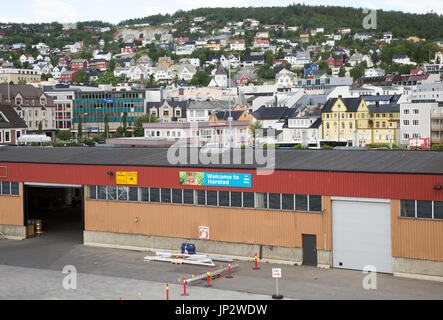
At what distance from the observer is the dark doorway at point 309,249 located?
30375 millimetres

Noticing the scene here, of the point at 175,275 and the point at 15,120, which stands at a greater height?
the point at 15,120

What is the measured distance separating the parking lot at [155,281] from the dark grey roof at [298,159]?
4766 millimetres

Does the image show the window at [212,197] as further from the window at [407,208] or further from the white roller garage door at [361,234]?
the window at [407,208]

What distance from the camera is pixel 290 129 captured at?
363 ft

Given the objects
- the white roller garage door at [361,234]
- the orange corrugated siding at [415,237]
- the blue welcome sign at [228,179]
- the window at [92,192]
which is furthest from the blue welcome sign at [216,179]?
the orange corrugated siding at [415,237]

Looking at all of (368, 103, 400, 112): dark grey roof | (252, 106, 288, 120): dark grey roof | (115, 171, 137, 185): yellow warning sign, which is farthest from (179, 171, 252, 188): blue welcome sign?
(252, 106, 288, 120): dark grey roof

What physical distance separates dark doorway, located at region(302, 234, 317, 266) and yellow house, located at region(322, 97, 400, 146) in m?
74.4

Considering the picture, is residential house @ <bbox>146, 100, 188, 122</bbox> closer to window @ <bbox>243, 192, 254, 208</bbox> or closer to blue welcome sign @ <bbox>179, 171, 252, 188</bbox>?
blue welcome sign @ <bbox>179, 171, 252, 188</bbox>

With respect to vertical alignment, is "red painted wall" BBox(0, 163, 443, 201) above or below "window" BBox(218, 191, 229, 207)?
above

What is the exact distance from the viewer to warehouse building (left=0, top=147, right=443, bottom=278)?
1110 inches
